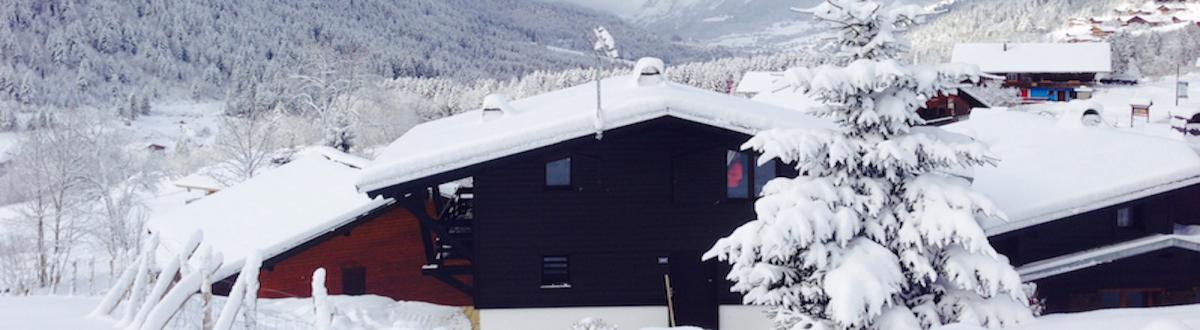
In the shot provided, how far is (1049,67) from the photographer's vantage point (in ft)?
283

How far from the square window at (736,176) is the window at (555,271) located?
3306 mm

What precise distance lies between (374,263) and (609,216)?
24.7ft

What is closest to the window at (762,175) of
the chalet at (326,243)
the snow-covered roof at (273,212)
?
the chalet at (326,243)

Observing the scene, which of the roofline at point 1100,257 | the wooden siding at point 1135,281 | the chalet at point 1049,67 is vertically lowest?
the wooden siding at point 1135,281

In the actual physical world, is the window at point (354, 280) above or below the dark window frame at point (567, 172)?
below

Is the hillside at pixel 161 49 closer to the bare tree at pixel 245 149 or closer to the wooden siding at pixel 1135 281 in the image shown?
the bare tree at pixel 245 149

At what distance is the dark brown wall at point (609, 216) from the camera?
16781 millimetres

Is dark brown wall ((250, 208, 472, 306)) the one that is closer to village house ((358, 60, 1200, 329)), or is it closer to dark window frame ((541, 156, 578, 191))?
village house ((358, 60, 1200, 329))

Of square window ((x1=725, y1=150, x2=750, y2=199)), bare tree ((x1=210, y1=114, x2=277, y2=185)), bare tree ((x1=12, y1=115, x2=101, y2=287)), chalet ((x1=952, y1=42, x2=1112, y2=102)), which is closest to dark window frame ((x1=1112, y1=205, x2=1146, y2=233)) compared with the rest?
square window ((x1=725, y1=150, x2=750, y2=199))

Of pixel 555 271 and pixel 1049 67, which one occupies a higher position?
pixel 1049 67

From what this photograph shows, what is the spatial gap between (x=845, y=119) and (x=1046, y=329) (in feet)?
13.9

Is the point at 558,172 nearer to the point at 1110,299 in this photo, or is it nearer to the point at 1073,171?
the point at 1073,171

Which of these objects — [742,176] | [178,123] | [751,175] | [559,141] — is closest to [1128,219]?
[751,175]

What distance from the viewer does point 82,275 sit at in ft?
138
